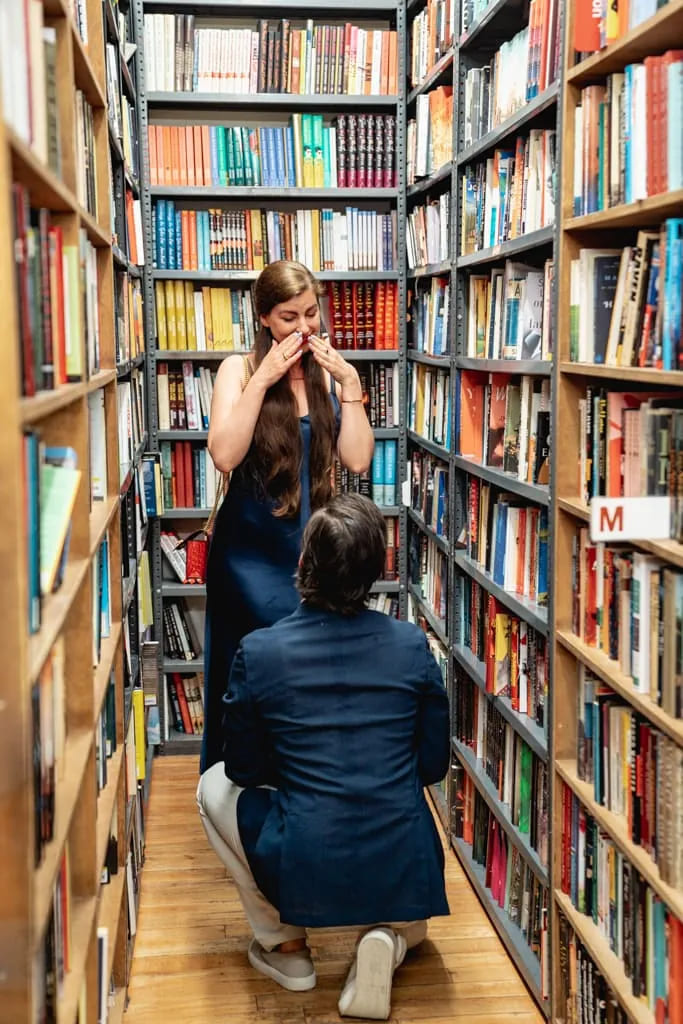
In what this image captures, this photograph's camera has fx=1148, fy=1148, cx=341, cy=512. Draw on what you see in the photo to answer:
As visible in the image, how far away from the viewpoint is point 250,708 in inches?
92.0

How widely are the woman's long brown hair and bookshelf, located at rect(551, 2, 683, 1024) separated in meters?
0.81

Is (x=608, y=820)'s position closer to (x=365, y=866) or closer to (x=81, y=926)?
(x=365, y=866)

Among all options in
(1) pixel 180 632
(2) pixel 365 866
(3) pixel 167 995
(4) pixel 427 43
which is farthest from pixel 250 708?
(4) pixel 427 43

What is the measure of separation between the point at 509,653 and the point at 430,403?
128 cm

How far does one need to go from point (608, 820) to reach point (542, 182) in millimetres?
1378

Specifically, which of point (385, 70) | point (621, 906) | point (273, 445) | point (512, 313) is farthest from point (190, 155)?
point (621, 906)

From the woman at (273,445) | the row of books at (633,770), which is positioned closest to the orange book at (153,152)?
the woman at (273,445)

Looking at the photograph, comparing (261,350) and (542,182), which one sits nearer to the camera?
(542,182)

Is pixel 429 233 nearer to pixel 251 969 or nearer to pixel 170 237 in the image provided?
pixel 170 237

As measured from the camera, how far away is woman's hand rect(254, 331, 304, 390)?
2.91 meters

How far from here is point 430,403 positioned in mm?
3938

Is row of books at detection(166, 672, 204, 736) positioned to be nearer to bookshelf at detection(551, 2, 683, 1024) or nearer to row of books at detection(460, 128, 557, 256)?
row of books at detection(460, 128, 557, 256)

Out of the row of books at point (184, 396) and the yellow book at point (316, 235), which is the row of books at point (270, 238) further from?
the row of books at point (184, 396)

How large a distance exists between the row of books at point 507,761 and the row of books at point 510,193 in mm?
1226
